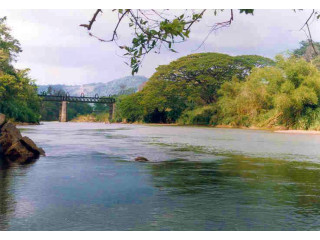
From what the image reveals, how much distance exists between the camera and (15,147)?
12.1 m

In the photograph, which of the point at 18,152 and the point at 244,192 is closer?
the point at 244,192

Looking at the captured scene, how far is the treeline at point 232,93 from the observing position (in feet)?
106

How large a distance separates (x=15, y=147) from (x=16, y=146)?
1.7 inches

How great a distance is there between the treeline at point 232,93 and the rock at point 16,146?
23.0 meters

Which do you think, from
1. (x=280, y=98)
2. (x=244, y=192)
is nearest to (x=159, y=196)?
(x=244, y=192)

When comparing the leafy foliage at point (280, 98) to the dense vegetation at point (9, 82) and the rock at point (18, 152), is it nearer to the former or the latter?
the dense vegetation at point (9, 82)

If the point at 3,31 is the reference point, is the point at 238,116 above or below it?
below

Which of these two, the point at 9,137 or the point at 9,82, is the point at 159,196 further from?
the point at 9,82

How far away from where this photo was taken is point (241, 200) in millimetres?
6004

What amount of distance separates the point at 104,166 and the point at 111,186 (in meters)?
2.85

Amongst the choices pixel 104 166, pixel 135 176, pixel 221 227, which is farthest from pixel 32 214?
pixel 104 166

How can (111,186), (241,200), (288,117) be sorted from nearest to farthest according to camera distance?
(241,200)
(111,186)
(288,117)

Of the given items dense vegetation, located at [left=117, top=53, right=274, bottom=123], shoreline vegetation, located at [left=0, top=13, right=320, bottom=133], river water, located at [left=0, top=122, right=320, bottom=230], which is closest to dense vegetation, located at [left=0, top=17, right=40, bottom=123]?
shoreline vegetation, located at [left=0, top=13, right=320, bottom=133]
